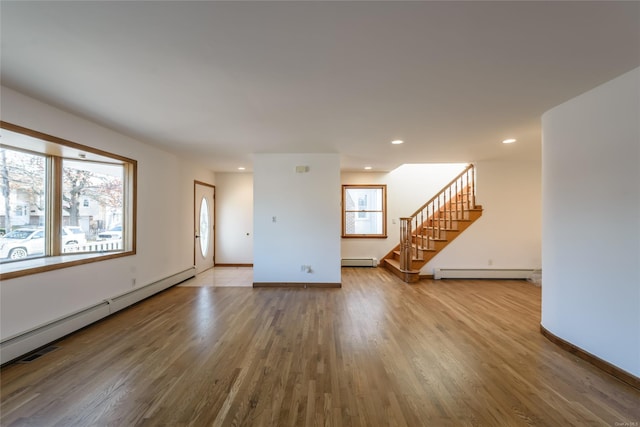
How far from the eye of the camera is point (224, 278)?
18.9ft

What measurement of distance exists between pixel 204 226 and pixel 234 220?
2.57ft

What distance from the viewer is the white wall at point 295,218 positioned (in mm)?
5031

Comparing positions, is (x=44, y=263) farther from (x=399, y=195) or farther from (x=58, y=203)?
(x=399, y=195)

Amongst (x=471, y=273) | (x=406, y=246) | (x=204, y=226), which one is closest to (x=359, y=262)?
(x=406, y=246)

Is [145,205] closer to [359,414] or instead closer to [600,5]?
[359,414]

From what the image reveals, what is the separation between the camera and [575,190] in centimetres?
270

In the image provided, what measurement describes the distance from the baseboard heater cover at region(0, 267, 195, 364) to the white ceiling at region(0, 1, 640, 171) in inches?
92.3

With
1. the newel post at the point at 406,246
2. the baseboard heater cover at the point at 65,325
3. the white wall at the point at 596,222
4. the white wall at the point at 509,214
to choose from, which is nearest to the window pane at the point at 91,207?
the baseboard heater cover at the point at 65,325

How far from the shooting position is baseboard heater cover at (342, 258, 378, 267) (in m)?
7.13

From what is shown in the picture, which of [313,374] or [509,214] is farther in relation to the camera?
[509,214]

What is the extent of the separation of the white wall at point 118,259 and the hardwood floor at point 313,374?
0.42 m

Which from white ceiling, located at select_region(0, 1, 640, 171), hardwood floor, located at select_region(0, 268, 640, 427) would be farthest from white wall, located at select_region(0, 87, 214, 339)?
hardwood floor, located at select_region(0, 268, 640, 427)

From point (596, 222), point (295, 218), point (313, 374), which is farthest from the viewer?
point (295, 218)

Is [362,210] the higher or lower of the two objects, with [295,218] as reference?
higher
